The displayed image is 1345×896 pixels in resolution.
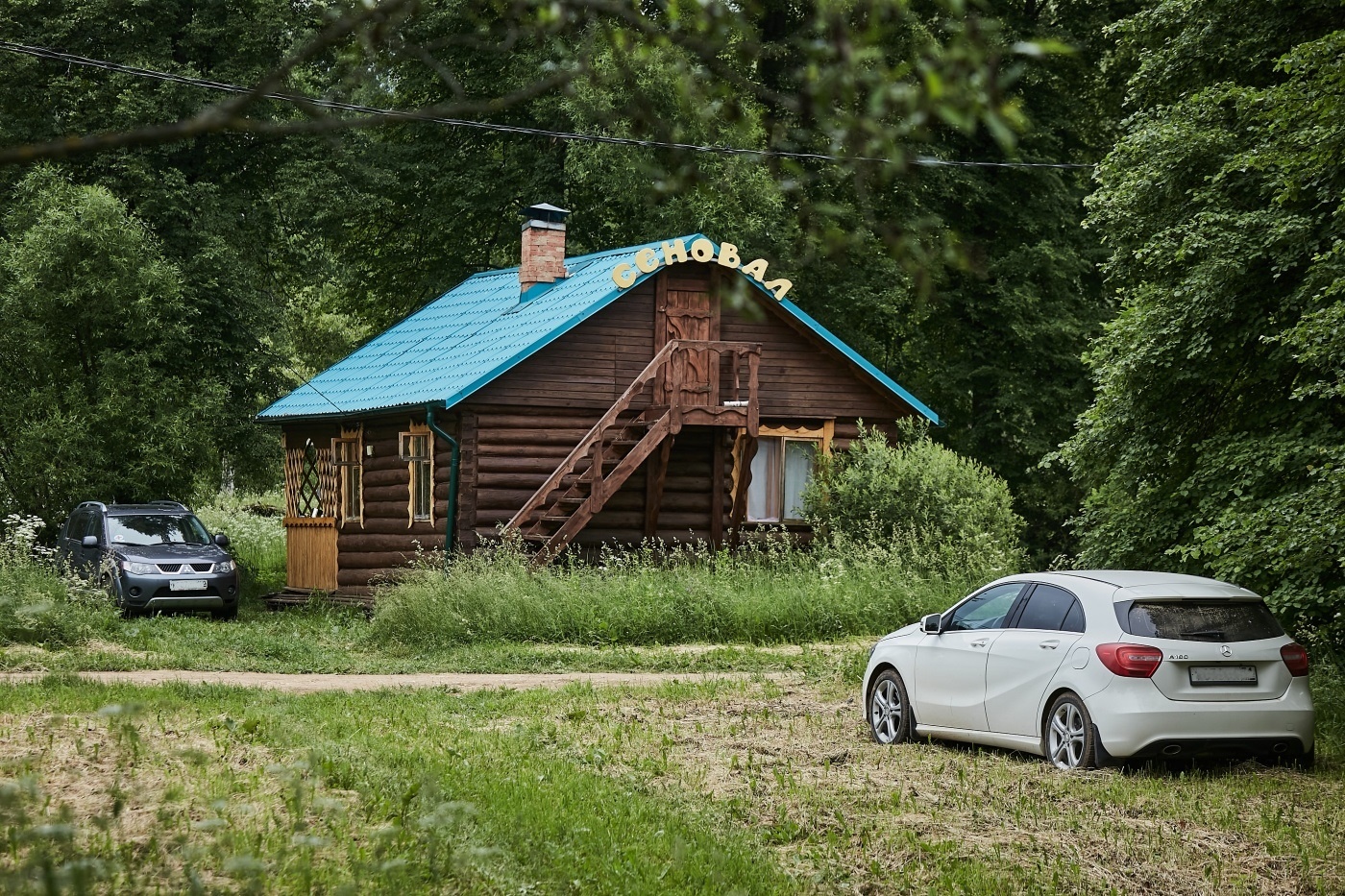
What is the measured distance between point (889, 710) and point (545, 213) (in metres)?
18.5

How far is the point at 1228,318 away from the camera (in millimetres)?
18047

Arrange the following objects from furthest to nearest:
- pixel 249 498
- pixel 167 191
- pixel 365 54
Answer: pixel 249 498, pixel 167 191, pixel 365 54

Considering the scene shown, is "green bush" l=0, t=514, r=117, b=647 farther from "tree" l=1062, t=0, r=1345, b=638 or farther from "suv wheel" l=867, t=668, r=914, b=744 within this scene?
"tree" l=1062, t=0, r=1345, b=638

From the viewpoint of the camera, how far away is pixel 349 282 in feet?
140

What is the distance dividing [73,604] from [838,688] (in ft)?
34.7

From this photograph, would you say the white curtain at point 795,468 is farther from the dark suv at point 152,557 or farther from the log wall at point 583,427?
the dark suv at point 152,557

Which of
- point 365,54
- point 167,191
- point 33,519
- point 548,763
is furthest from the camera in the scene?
point 167,191

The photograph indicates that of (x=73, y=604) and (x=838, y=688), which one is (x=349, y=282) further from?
(x=838, y=688)

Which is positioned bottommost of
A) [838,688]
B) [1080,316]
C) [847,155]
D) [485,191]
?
[838,688]

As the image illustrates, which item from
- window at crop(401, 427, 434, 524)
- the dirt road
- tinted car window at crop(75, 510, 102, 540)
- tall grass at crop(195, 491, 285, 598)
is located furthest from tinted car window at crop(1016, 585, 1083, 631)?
tall grass at crop(195, 491, 285, 598)

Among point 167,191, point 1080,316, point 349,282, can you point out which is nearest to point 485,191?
point 349,282

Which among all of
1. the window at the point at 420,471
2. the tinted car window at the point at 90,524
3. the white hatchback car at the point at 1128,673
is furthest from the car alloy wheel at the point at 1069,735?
the tinted car window at the point at 90,524

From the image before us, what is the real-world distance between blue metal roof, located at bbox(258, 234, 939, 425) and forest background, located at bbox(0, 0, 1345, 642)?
2.15 metres

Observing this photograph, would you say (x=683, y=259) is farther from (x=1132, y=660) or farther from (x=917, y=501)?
(x=1132, y=660)
